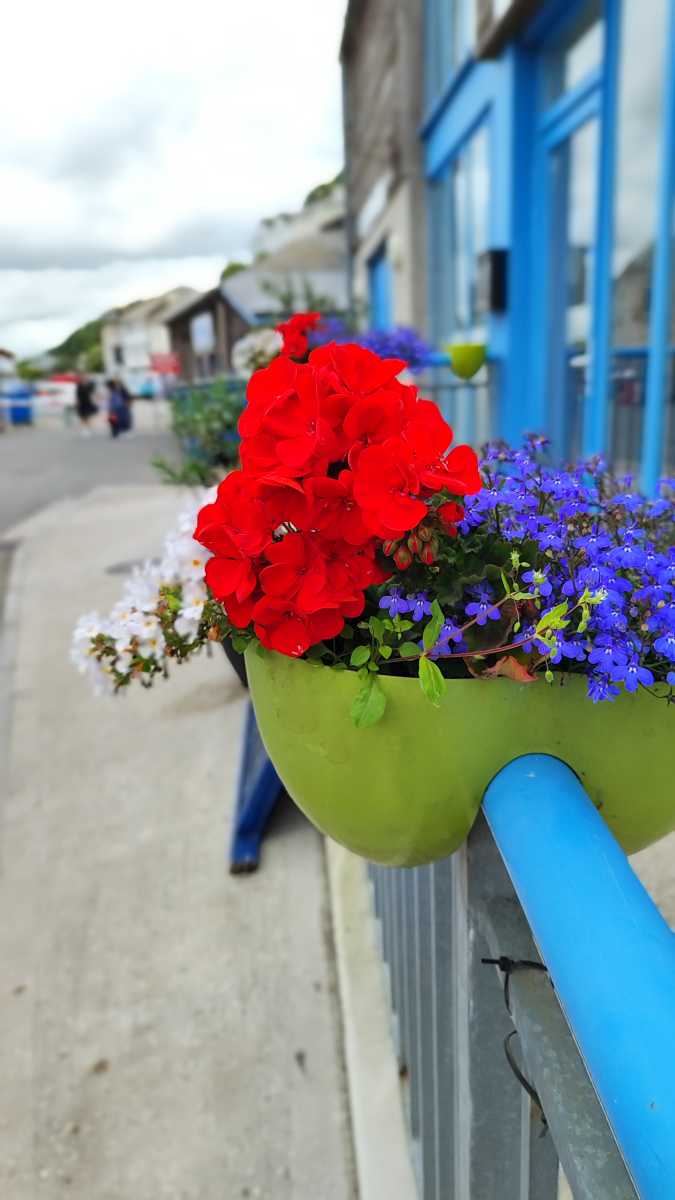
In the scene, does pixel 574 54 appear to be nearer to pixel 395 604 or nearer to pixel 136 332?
pixel 395 604

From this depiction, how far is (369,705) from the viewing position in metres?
0.76

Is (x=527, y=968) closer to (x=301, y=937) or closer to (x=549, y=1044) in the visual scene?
(x=549, y=1044)

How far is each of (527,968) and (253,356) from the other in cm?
211

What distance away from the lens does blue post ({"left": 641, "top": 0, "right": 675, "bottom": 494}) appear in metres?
3.50

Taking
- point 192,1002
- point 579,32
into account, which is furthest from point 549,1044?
point 579,32

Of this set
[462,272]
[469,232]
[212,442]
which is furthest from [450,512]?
[462,272]

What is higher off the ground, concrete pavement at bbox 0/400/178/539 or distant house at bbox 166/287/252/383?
distant house at bbox 166/287/252/383

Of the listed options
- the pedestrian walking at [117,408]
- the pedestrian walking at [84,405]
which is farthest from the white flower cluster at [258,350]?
the pedestrian walking at [84,405]

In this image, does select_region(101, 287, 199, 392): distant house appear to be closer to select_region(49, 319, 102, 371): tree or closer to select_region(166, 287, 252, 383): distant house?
select_region(49, 319, 102, 371): tree

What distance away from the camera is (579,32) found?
4.68 meters

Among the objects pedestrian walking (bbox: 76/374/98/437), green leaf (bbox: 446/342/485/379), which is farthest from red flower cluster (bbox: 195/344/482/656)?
pedestrian walking (bbox: 76/374/98/437)

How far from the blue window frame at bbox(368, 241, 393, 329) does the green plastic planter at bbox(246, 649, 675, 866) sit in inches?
395

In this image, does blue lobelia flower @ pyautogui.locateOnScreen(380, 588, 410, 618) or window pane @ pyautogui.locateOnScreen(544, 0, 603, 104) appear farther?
window pane @ pyautogui.locateOnScreen(544, 0, 603, 104)

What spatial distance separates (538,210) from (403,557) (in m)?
5.15
